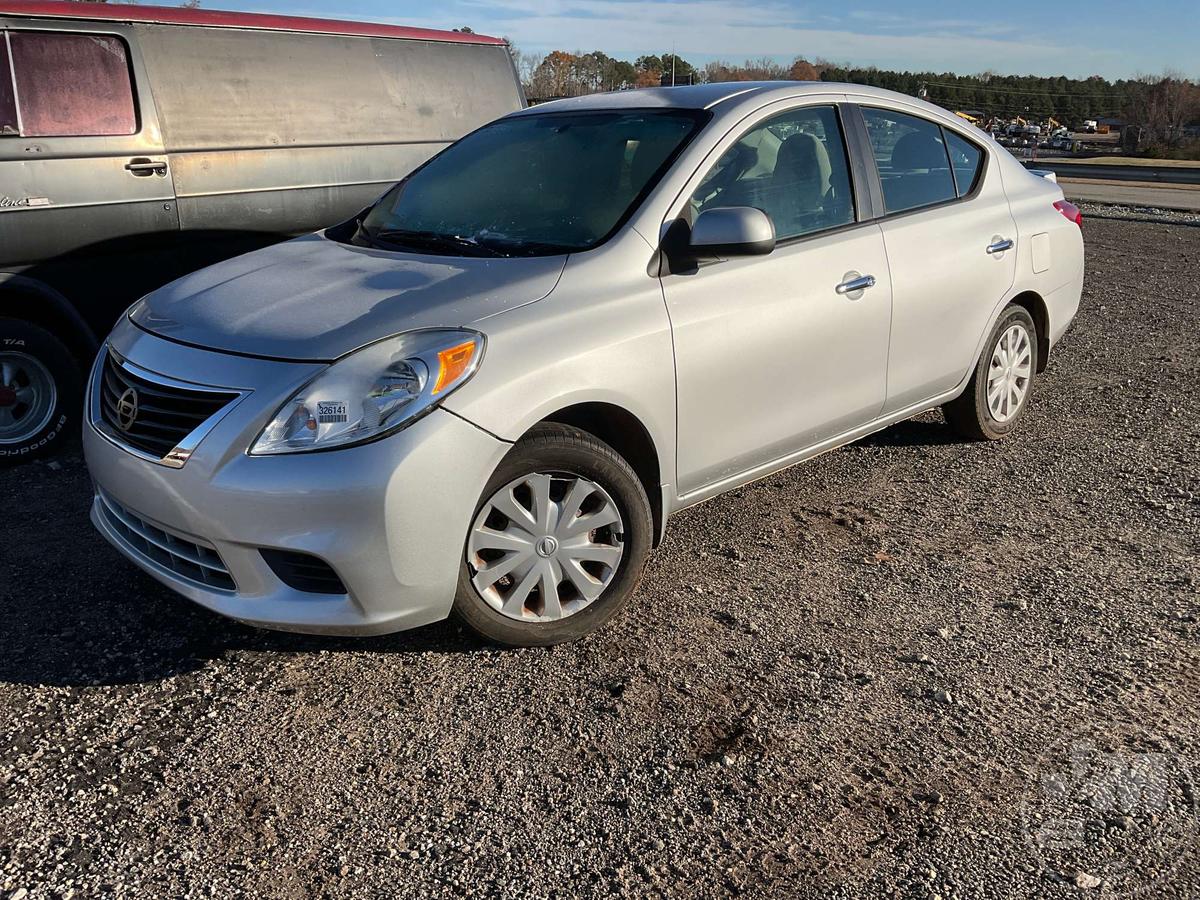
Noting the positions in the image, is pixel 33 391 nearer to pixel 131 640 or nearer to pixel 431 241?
pixel 131 640

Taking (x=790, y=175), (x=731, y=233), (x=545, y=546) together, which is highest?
(x=790, y=175)

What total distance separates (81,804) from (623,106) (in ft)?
10.4

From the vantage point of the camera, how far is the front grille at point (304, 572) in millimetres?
2938

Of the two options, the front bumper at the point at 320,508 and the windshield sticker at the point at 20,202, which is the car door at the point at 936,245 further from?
the windshield sticker at the point at 20,202

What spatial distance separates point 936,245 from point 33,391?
4.55 m

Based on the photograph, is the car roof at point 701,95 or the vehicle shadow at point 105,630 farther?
the car roof at point 701,95

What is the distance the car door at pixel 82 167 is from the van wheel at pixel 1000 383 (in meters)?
4.36

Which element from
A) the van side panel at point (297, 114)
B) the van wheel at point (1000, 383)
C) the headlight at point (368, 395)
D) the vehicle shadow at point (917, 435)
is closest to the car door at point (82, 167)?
the van side panel at point (297, 114)

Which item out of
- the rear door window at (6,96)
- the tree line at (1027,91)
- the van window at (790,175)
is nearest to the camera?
the van window at (790,175)

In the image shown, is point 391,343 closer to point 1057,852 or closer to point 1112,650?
point 1057,852

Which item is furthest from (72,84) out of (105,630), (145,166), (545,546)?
(545,546)

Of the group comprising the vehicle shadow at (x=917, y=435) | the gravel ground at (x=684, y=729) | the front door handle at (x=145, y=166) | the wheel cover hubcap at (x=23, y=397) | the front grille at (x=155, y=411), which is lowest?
the gravel ground at (x=684, y=729)

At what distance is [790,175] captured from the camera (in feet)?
13.4

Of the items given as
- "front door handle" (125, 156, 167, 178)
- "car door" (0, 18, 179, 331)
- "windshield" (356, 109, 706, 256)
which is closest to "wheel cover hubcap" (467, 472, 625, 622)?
"windshield" (356, 109, 706, 256)
